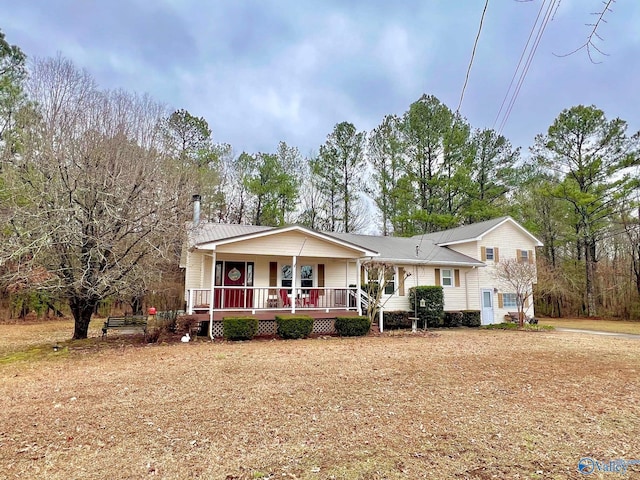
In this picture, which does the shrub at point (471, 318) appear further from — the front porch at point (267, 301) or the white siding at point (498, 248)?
the front porch at point (267, 301)

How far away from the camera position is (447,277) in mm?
19031

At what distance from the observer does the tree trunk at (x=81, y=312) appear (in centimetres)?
1106

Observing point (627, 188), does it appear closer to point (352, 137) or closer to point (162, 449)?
point (352, 137)

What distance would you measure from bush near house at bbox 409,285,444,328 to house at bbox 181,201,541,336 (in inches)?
25.6

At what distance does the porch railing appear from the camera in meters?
13.0

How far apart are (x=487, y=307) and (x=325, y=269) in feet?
31.4

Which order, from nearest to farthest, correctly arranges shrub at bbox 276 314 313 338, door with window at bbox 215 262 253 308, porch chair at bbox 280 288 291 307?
shrub at bbox 276 314 313 338 < door with window at bbox 215 262 253 308 < porch chair at bbox 280 288 291 307

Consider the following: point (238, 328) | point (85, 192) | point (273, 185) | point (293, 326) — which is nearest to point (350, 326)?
point (293, 326)

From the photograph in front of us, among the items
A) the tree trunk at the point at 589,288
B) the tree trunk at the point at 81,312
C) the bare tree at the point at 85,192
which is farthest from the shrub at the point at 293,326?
the tree trunk at the point at 589,288

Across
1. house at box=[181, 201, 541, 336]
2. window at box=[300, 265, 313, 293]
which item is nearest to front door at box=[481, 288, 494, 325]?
house at box=[181, 201, 541, 336]

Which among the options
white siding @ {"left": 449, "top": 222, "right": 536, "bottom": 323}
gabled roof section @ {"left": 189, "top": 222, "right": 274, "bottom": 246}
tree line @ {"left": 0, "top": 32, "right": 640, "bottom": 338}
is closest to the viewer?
tree line @ {"left": 0, "top": 32, "right": 640, "bottom": 338}

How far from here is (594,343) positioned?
11.9m

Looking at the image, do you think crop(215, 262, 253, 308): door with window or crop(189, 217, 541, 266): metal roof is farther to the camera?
crop(189, 217, 541, 266): metal roof

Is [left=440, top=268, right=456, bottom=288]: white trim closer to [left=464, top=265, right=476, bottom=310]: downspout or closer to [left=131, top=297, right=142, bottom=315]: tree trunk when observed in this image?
[left=464, top=265, right=476, bottom=310]: downspout
